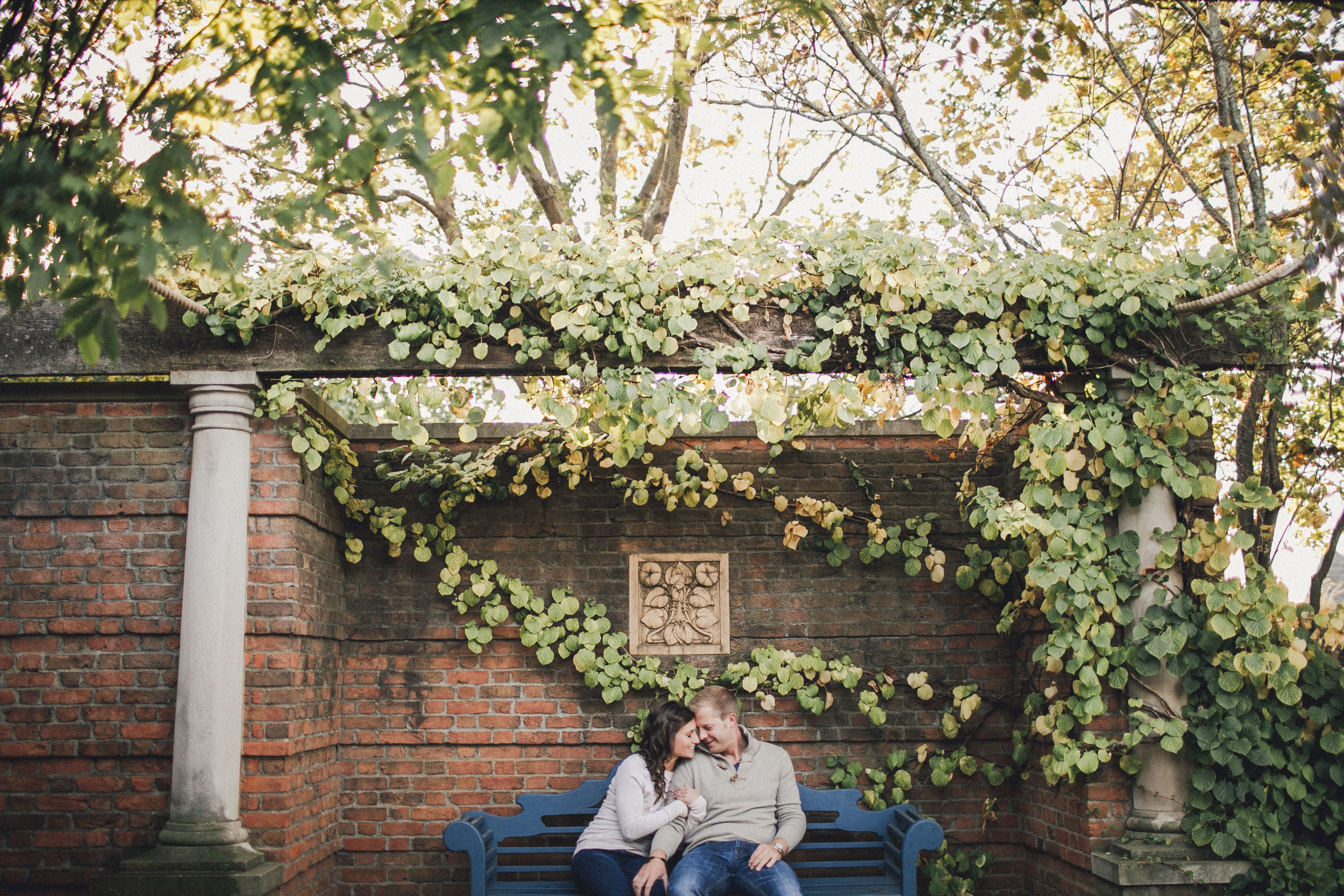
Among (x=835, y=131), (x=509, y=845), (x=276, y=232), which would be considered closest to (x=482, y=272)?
(x=276, y=232)

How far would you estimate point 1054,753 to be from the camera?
4.10 metres

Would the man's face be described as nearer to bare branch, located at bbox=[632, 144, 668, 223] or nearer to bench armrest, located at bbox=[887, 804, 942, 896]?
bench armrest, located at bbox=[887, 804, 942, 896]

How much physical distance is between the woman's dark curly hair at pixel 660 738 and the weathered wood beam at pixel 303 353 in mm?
1638

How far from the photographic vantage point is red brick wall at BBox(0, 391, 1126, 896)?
13.7 ft

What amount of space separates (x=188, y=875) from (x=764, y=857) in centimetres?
238

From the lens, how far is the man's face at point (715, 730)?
173 inches

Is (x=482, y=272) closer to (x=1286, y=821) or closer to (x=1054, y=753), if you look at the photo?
(x=1054, y=753)

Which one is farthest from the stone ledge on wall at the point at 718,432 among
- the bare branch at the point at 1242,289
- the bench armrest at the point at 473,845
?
the bench armrest at the point at 473,845

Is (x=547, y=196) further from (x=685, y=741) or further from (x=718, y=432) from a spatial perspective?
(x=685, y=741)

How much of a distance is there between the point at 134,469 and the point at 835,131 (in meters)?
6.24

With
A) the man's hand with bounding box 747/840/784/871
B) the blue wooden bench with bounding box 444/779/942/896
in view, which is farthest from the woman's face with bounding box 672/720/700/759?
the blue wooden bench with bounding box 444/779/942/896

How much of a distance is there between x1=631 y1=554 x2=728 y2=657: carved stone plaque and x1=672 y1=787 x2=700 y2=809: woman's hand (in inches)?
38.4

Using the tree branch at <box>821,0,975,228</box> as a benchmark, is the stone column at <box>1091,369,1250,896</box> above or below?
below

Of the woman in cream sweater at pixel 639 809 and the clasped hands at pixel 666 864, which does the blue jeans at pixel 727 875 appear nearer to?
the clasped hands at pixel 666 864
